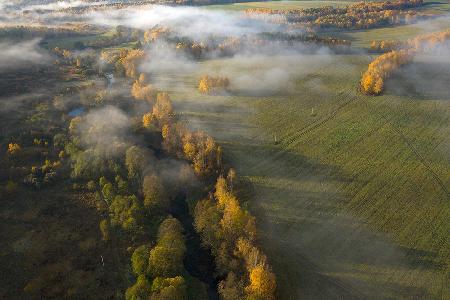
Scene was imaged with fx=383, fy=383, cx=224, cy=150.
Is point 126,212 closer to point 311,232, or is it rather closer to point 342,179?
point 311,232

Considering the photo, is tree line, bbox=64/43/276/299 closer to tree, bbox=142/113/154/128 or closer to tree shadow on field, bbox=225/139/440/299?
tree, bbox=142/113/154/128

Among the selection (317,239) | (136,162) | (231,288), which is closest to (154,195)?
(136,162)

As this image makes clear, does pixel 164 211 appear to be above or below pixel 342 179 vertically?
below

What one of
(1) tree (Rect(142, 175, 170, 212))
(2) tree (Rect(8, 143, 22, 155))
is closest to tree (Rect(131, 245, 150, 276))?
(1) tree (Rect(142, 175, 170, 212))

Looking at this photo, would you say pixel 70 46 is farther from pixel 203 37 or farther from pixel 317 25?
pixel 317 25

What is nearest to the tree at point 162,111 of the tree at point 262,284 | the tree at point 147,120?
the tree at point 147,120
